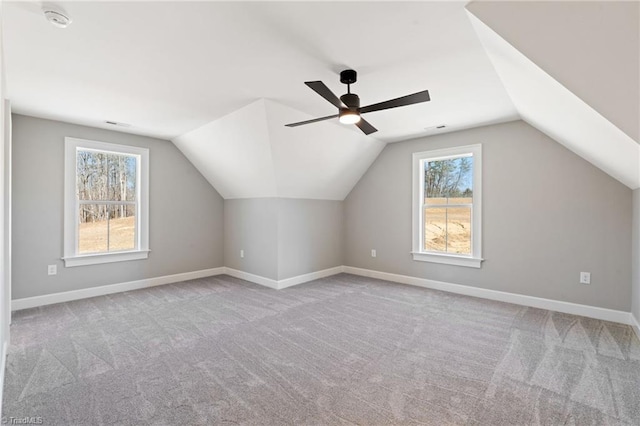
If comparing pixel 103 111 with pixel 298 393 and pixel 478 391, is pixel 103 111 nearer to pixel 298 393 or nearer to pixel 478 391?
pixel 298 393

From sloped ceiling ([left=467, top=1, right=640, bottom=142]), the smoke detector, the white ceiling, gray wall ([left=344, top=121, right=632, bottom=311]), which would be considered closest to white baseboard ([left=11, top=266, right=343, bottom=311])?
gray wall ([left=344, top=121, right=632, bottom=311])

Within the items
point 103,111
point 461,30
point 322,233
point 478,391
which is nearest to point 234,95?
point 103,111

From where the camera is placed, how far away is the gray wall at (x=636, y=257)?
301 cm

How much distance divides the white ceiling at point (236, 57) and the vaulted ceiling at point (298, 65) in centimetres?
1

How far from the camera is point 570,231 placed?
3627 millimetres

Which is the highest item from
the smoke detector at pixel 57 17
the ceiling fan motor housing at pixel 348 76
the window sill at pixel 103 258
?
the smoke detector at pixel 57 17

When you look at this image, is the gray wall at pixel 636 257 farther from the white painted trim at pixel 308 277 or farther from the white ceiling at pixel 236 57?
the white painted trim at pixel 308 277

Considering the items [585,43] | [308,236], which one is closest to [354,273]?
[308,236]

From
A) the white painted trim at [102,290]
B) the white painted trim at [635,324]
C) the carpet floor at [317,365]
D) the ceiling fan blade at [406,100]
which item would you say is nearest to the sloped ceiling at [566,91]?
the ceiling fan blade at [406,100]

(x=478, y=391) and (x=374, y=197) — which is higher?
(x=374, y=197)

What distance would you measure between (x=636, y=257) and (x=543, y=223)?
884mm

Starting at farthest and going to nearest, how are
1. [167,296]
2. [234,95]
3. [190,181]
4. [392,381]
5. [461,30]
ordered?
[190,181], [167,296], [234,95], [392,381], [461,30]

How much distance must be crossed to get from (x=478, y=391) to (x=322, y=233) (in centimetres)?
372

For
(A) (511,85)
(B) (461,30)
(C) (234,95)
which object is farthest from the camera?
(C) (234,95)
